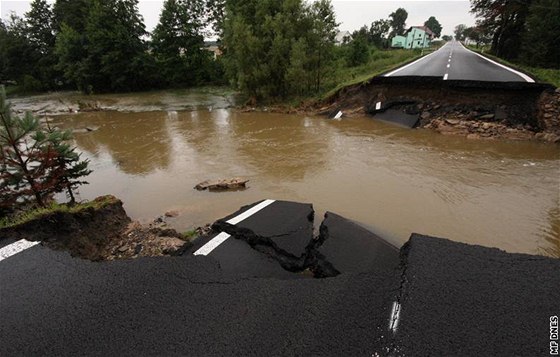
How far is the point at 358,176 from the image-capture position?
8.32m

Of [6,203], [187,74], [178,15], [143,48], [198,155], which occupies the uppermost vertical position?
[178,15]

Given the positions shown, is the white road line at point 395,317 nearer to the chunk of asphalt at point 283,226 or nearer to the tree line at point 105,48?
the chunk of asphalt at point 283,226

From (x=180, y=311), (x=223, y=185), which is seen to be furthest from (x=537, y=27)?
(x=180, y=311)

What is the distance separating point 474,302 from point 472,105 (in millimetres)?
12179

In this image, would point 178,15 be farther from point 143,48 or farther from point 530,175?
point 530,175

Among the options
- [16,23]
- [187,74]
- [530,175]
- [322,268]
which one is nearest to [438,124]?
[530,175]

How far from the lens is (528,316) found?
2383mm

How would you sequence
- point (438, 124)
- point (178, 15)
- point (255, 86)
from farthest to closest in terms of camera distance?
point (178, 15), point (255, 86), point (438, 124)

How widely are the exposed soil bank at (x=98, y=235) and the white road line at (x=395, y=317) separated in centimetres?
277

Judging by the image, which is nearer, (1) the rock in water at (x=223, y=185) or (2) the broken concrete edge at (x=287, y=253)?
(2) the broken concrete edge at (x=287, y=253)

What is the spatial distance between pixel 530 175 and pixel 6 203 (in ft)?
38.7

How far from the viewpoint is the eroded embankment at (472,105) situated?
10445 mm

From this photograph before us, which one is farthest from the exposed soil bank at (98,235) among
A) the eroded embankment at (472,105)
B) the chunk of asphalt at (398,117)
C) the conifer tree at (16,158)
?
the chunk of asphalt at (398,117)

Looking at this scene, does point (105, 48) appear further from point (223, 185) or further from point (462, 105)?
point (462, 105)
